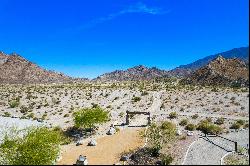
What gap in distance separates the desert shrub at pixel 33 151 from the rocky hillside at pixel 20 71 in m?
116

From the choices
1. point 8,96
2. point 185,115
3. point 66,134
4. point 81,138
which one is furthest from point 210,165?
point 8,96

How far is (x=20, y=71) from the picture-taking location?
15862 cm

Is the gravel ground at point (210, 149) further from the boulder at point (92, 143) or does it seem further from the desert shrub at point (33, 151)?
the desert shrub at point (33, 151)

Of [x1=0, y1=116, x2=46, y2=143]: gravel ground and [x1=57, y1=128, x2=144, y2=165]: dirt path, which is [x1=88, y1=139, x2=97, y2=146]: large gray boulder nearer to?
[x1=57, y1=128, x2=144, y2=165]: dirt path

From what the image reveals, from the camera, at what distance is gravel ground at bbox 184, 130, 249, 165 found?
26.1 m

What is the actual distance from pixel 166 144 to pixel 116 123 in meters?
13.0

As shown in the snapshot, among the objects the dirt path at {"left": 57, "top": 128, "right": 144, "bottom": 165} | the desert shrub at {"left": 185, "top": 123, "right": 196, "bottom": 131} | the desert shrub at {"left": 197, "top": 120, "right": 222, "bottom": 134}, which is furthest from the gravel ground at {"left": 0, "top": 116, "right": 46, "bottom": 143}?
the desert shrub at {"left": 197, "top": 120, "right": 222, "bottom": 134}

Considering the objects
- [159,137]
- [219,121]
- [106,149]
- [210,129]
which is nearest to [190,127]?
[210,129]

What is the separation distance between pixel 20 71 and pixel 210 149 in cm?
13836

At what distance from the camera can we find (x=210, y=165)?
79.9 ft

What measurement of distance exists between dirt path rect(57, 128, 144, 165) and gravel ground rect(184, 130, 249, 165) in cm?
479

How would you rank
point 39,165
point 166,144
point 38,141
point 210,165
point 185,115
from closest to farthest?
point 210,165 → point 39,165 → point 38,141 → point 166,144 → point 185,115

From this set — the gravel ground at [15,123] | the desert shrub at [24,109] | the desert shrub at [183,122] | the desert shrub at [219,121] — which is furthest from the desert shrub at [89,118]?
the desert shrub at [24,109]

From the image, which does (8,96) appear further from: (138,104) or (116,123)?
(116,123)
